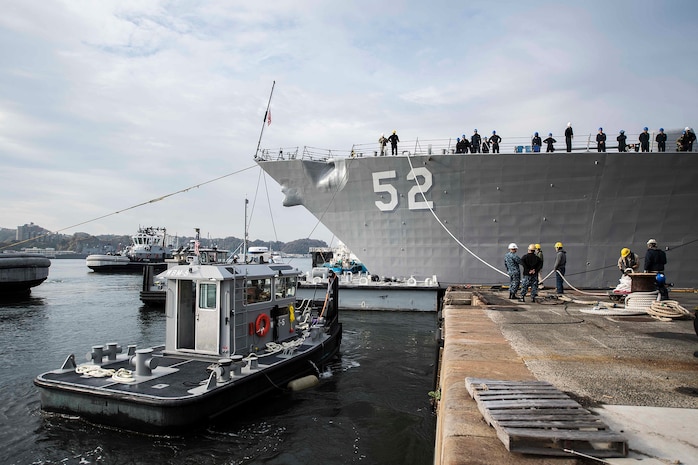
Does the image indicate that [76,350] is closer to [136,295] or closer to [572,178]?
[572,178]

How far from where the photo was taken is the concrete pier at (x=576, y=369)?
2.88 m

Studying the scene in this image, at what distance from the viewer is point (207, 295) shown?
8930 mm

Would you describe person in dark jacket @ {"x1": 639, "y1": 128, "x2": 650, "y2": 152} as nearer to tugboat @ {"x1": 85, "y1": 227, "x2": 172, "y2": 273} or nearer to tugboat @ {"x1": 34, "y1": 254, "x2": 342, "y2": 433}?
tugboat @ {"x1": 34, "y1": 254, "x2": 342, "y2": 433}

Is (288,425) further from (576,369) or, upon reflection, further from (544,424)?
(544,424)

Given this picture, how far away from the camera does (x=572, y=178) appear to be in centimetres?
1678

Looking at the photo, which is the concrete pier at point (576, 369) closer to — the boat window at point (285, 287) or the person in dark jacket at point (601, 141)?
the boat window at point (285, 287)

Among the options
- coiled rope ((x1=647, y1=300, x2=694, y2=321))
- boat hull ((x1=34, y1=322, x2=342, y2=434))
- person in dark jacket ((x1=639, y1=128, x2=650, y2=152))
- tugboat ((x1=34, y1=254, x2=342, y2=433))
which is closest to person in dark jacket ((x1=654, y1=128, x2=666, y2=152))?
person in dark jacket ((x1=639, y1=128, x2=650, y2=152))

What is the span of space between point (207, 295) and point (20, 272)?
30.8 metres

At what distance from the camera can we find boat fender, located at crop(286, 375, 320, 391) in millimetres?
9383

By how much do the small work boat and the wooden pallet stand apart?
36814 millimetres

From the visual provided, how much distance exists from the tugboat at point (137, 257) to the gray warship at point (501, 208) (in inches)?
2106

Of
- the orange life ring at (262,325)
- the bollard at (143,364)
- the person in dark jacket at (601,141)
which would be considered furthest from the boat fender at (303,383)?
the person in dark jacket at (601,141)

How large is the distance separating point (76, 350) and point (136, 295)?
819 inches

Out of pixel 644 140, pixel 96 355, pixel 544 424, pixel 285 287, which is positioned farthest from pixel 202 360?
pixel 644 140
